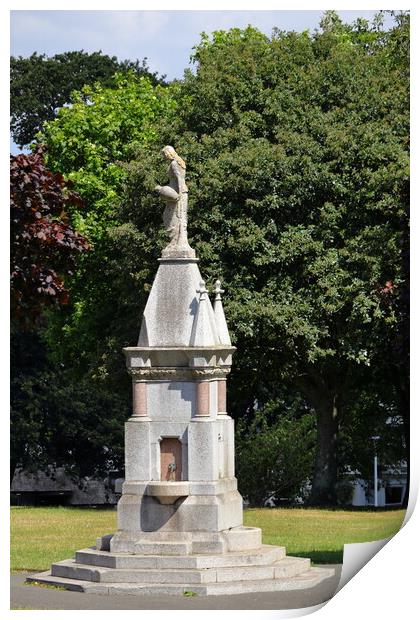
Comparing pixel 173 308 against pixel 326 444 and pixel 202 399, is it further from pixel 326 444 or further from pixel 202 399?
pixel 326 444

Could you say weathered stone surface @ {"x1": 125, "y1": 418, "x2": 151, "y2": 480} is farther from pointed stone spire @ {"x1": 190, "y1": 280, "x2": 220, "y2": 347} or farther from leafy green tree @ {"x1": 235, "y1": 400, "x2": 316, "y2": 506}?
leafy green tree @ {"x1": 235, "y1": 400, "x2": 316, "y2": 506}

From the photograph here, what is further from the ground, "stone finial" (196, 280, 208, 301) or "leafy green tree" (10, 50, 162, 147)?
"leafy green tree" (10, 50, 162, 147)

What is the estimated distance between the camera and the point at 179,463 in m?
21.0

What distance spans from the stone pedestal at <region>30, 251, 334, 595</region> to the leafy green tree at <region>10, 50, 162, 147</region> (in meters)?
8.30

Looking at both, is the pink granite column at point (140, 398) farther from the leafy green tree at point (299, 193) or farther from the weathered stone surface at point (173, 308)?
the leafy green tree at point (299, 193)

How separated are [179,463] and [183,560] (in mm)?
1621

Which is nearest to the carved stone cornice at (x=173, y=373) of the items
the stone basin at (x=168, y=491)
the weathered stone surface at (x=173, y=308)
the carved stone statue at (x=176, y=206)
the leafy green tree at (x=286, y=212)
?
the weathered stone surface at (x=173, y=308)

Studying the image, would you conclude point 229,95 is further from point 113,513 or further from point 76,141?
point 113,513

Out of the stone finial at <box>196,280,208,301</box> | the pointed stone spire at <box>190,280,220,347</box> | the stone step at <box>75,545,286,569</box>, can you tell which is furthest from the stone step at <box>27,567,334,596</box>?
the stone finial at <box>196,280,208,301</box>

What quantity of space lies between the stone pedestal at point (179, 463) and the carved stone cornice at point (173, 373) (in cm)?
1

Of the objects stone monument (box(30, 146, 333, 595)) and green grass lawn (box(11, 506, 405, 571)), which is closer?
stone monument (box(30, 146, 333, 595))

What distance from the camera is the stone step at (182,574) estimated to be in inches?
768

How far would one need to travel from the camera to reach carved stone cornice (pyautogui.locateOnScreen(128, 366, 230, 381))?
68.7 ft

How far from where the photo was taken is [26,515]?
2998 cm
